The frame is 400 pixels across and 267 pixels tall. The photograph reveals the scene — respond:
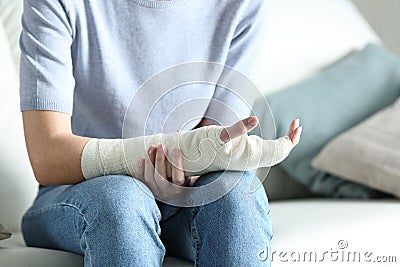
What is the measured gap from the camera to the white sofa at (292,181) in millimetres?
1396

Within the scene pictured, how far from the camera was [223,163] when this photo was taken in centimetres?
117

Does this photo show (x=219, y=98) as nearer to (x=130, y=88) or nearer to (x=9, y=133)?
(x=130, y=88)

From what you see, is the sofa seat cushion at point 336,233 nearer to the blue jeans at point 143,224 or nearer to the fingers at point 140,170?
the blue jeans at point 143,224

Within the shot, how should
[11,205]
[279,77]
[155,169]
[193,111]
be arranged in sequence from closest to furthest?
[155,169] < [193,111] < [11,205] < [279,77]

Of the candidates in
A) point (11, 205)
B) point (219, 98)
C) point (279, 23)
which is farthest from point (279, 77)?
point (11, 205)

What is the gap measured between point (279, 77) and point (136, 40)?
2.15 ft

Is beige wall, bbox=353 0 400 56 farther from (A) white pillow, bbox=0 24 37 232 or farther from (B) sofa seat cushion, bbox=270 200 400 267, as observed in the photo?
(A) white pillow, bbox=0 24 37 232

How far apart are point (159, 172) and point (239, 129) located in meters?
0.14

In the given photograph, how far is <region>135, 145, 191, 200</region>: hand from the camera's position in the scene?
1.15 m

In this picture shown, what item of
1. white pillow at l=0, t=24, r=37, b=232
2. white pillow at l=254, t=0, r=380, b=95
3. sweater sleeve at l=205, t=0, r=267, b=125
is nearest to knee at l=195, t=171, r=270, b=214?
sweater sleeve at l=205, t=0, r=267, b=125

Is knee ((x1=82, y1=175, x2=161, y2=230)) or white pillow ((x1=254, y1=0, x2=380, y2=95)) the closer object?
knee ((x1=82, y1=175, x2=161, y2=230))

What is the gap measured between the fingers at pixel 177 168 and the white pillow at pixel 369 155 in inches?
27.5

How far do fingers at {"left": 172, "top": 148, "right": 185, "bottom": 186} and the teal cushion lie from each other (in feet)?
2.21

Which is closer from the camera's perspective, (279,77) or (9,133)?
(9,133)
